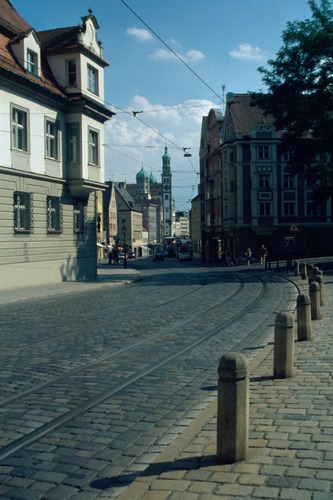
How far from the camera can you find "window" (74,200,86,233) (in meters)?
30.1

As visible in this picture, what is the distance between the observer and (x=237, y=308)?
16.1 m

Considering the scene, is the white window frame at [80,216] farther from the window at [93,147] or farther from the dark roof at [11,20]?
the dark roof at [11,20]

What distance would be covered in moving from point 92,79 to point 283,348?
25.6 metres

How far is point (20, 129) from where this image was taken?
971 inches

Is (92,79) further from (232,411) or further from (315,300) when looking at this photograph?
(232,411)

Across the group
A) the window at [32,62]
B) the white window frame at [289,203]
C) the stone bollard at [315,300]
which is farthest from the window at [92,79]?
the white window frame at [289,203]

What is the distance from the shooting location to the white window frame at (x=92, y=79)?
97.4ft

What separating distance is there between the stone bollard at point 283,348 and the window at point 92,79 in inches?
973

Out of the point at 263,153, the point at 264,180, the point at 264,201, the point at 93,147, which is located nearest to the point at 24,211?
the point at 93,147

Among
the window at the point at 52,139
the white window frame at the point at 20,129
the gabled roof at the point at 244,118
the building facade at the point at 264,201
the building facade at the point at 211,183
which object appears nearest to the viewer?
the white window frame at the point at 20,129

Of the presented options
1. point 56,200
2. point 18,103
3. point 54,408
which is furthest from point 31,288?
point 54,408

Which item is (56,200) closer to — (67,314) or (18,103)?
(18,103)

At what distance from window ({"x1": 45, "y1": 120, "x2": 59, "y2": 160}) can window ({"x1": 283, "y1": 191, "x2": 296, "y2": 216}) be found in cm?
3676

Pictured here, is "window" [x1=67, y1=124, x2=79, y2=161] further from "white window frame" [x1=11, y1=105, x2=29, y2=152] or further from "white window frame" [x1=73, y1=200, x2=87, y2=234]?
"white window frame" [x1=11, y1=105, x2=29, y2=152]
